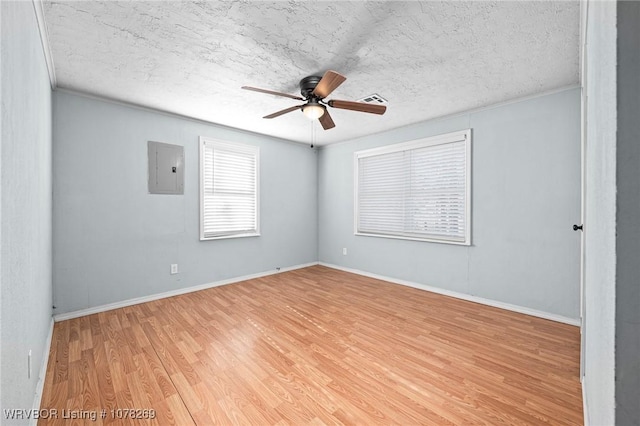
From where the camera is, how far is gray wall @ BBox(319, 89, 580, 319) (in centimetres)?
280

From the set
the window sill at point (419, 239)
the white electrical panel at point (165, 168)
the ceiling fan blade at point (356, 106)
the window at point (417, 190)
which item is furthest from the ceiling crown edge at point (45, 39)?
the window sill at point (419, 239)

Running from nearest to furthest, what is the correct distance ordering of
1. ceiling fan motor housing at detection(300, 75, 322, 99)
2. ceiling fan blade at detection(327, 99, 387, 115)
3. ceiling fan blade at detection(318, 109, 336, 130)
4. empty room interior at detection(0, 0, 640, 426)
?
empty room interior at detection(0, 0, 640, 426), ceiling fan blade at detection(327, 99, 387, 115), ceiling fan motor housing at detection(300, 75, 322, 99), ceiling fan blade at detection(318, 109, 336, 130)

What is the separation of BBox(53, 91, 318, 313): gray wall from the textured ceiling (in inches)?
15.7

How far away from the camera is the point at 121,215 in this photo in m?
3.22

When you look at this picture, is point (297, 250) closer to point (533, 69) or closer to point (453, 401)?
point (453, 401)

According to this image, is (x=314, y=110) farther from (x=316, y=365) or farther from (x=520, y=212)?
(x=520, y=212)

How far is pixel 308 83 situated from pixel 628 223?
2.57 m

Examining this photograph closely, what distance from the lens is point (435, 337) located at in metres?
2.47

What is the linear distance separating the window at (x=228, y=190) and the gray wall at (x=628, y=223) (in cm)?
416

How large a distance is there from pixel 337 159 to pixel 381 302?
2.97 meters

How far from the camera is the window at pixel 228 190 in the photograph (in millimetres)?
3988

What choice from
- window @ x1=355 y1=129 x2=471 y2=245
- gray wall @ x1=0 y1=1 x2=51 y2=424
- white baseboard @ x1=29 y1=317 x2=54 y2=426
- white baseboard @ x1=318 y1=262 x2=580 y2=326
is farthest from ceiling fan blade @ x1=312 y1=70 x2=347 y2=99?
white baseboard @ x1=318 y1=262 x2=580 y2=326

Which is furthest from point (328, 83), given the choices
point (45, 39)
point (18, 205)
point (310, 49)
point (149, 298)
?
point (149, 298)

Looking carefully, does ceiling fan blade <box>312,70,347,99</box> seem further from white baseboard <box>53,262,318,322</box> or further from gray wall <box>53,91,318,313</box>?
white baseboard <box>53,262,318,322</box>
